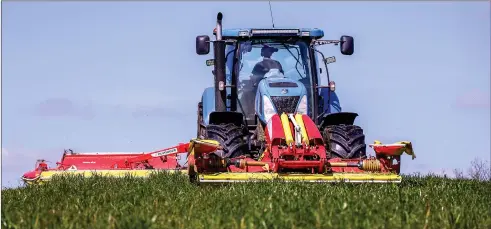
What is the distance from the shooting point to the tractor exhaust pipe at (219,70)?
12242mm

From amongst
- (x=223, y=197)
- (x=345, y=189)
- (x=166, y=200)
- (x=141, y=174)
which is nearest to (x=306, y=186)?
(x=345, y=189)

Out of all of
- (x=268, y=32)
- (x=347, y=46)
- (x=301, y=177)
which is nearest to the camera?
(x=301, y=177)

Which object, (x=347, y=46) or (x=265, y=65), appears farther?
(x=265, y=65)

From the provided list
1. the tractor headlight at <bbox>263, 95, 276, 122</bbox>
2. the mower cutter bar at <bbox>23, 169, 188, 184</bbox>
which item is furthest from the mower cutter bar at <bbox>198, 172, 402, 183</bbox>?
the mower cutter bar at <bbox>23, 169, 188, 184</bbox>

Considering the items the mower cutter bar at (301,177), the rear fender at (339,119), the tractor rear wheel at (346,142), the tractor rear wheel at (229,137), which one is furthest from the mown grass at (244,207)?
the rear fender at (339,119)

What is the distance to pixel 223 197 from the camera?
28.6ft

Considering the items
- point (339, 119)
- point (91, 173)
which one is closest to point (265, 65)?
point (339, 119)

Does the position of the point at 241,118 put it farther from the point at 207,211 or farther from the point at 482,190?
the point at 207,211

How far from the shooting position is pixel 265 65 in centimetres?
1311

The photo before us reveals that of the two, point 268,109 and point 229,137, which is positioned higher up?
point 268,109

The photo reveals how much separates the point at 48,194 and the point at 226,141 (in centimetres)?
302

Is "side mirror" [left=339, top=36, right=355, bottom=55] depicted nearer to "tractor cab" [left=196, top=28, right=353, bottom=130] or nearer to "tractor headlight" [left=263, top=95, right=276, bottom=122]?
"tractor cab" [left=196, top=28, right=353, bottom=130]

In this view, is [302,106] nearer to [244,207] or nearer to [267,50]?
[267,50]

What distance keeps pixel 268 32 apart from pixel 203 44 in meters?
1.24
